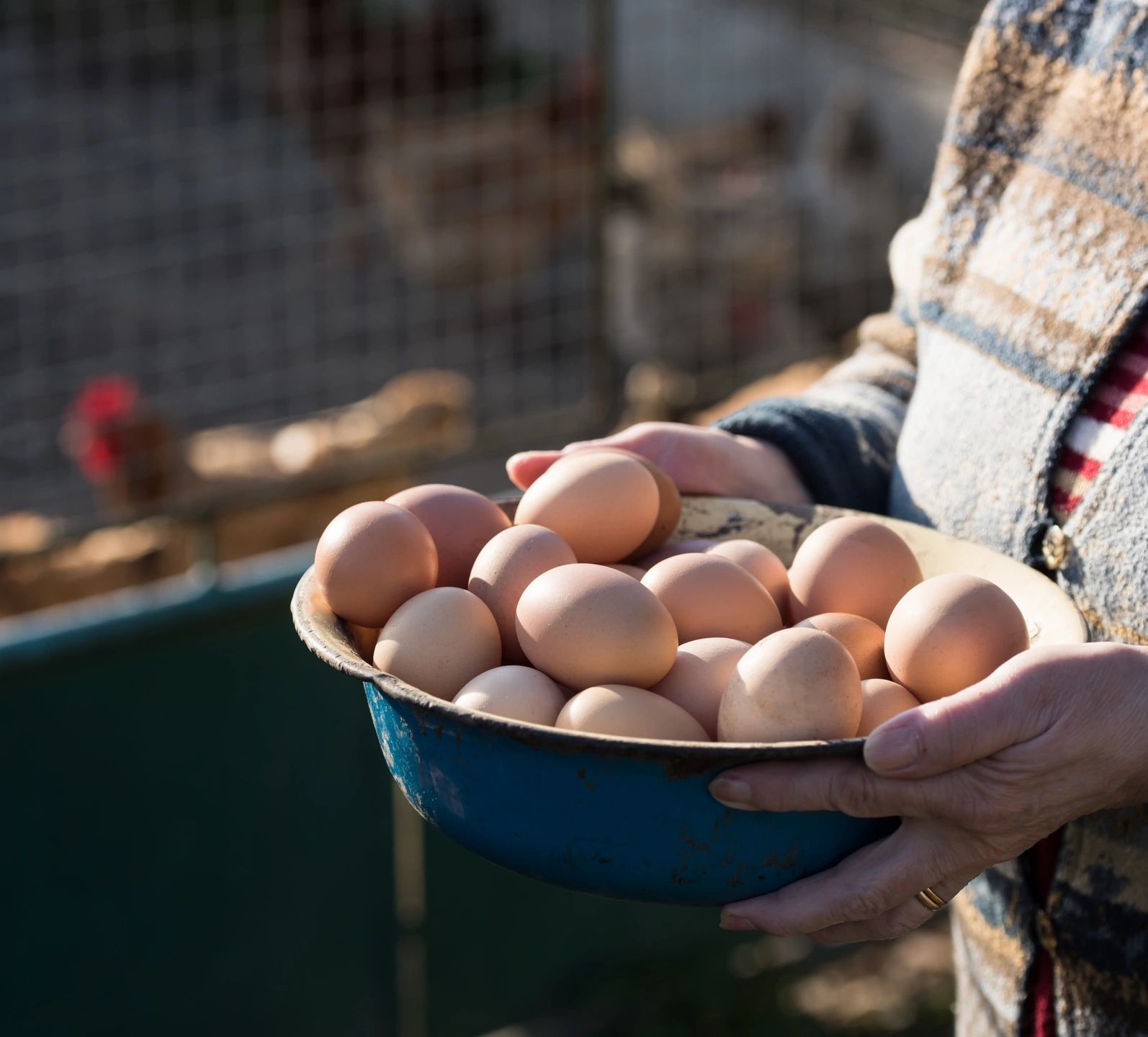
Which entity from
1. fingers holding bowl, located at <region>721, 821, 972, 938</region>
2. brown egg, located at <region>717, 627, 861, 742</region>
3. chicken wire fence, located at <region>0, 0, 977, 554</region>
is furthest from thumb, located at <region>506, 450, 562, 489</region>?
chicken wire fence, located at <region>0, 0, 977, 554</region>

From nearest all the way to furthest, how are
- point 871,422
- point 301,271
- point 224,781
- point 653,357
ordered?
point 871,422
point 224,781
point 653,357
point 301,271

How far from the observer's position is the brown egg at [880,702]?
3.47ft

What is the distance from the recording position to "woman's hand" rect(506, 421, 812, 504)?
143 centimetres

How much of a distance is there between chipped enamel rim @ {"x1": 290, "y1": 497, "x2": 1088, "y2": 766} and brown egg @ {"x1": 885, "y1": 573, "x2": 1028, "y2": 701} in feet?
0.12

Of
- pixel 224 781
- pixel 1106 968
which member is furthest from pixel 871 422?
pixel 224 781

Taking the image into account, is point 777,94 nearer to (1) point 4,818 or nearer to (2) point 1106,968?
(1) point 4,818

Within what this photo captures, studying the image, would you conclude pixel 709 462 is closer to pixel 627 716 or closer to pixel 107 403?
pixel 627 716

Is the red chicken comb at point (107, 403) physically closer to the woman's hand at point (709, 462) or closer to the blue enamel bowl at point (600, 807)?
the woman's hand at point (709, 462)

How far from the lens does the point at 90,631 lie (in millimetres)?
2258

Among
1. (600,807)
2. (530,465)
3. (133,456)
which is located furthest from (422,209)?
(600,807)

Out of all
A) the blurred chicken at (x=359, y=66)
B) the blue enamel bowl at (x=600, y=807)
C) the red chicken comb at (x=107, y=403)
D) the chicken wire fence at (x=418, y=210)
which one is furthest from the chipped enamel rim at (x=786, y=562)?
the blurred chicken at (x=359, y=66)

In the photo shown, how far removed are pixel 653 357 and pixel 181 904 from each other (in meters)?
2.92

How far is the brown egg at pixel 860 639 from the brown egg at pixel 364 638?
0.37m

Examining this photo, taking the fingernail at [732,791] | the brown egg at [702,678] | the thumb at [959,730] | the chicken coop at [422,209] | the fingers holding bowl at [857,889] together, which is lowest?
the chicken coop at [422,209]
